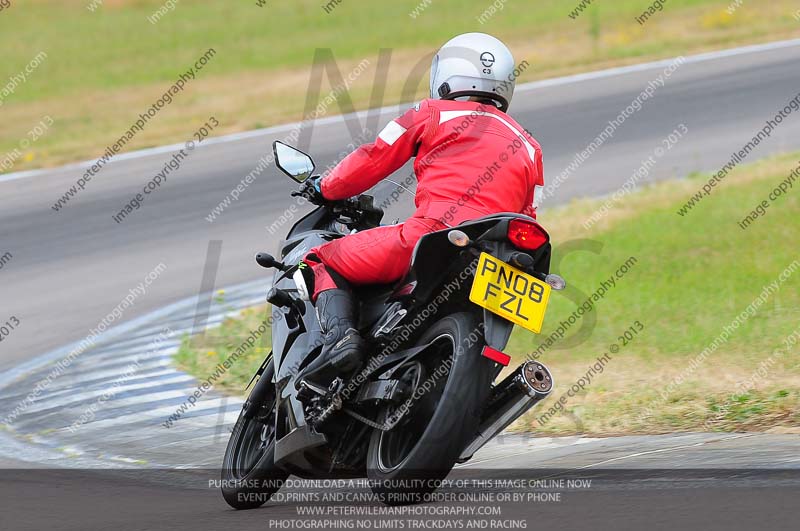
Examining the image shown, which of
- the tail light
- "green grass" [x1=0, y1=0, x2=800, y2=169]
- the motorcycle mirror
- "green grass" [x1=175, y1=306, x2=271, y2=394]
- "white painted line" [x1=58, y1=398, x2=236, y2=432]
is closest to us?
the tail light

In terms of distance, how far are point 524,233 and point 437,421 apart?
2.63ft

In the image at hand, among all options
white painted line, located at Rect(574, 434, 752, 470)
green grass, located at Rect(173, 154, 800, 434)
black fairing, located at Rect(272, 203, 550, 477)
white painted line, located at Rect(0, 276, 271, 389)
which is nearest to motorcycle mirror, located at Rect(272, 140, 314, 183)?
black fairing, located at Rect(272, 203, 550, 477)

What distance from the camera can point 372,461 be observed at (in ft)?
17.3

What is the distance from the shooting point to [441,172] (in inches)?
217

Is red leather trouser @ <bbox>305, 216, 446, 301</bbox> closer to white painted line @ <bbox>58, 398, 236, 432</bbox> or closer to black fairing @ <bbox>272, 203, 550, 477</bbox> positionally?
black fairing @ <bbox>272, 203, 550, 477</bbox>

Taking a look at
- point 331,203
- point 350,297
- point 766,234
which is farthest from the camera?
point 766,234

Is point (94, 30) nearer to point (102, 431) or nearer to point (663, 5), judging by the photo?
point (663, 5)

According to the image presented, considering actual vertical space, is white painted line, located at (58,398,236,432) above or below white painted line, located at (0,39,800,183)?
above

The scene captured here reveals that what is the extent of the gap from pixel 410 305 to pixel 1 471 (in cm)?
281

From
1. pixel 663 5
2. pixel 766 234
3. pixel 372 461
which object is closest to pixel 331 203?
pixel 372 461

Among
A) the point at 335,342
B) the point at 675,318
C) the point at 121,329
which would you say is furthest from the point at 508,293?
the point at 121,329

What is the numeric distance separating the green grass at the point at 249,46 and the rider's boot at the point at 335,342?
11.2m

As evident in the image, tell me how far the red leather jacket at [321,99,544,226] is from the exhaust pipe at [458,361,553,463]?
2.27 feet

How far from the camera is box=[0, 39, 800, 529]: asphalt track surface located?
5137mm
